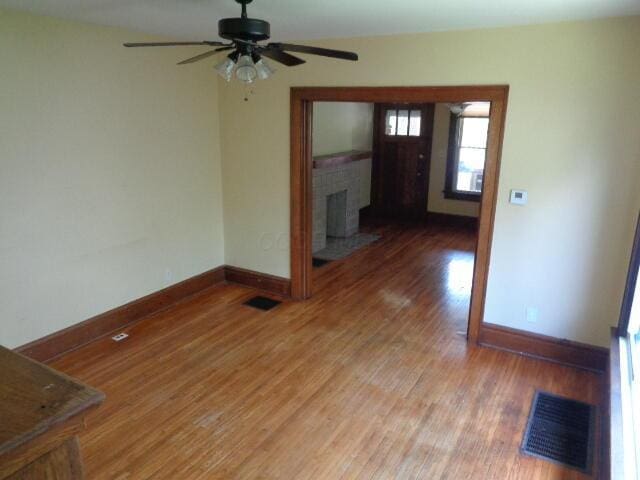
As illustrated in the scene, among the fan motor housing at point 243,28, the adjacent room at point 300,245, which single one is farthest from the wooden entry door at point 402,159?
the fan motor housing at point 243,28

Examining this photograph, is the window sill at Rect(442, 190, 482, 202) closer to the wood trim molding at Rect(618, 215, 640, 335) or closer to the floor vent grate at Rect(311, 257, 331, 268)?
the floor vent grate at Rect(311, 257, 331, 268)

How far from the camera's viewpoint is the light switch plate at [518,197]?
348cm

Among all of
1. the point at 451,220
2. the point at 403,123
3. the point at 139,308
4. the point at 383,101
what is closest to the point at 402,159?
the point at 403,123

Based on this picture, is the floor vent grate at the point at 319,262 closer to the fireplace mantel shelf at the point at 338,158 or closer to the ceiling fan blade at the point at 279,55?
the fireplace mantel shelf at the point at 338,158

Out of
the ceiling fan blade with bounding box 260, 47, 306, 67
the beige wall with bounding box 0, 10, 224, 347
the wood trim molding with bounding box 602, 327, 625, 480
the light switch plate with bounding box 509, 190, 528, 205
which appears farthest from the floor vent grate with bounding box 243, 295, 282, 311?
the wood trim molding with bounding box 602, 327, 625, 480

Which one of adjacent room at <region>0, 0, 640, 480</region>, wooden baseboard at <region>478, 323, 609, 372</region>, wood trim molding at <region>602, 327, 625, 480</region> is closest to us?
wood trim molding at <region>602, 327, 625, 480</region>

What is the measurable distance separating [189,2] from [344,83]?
1.61 meters

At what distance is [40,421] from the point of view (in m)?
0.74

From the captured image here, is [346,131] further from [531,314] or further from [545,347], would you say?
[545,347]

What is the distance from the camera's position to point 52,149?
3.39m

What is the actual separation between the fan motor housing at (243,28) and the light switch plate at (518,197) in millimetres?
2195

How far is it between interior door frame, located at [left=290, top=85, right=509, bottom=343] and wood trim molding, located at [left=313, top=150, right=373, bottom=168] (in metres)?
1.75

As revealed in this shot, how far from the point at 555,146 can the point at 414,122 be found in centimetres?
464

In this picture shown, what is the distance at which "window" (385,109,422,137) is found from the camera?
773 centimetres
